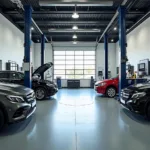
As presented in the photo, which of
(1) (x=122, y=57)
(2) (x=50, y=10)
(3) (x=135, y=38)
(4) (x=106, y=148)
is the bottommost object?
(4) (x=106, y=148)

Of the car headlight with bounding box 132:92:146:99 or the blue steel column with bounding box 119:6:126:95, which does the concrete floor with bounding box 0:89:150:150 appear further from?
the blue steel column with bounding box 119:6:126:95

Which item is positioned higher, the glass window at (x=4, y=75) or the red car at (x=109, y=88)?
the glass window at (x=4, y=75)

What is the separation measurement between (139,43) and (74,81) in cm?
803

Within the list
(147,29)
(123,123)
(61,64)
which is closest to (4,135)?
(123,123)

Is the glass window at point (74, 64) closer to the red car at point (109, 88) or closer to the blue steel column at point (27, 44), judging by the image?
the red car at point (109, 88)

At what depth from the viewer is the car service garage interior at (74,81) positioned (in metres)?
3.89

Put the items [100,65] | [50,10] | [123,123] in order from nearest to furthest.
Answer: [123,123]
[50,10]
[100,65]

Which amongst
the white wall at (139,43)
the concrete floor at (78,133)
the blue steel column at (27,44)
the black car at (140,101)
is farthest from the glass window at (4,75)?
the white wall at (139,43)

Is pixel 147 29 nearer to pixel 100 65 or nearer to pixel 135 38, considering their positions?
pixel 135 38

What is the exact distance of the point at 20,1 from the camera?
790cm

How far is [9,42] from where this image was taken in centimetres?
1199

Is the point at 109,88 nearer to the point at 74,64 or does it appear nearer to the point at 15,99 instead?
the point at 15,99

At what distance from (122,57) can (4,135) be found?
6.13 metres

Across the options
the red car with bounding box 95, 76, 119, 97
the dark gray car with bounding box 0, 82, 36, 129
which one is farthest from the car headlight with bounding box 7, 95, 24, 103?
the red car with bounding box 95, 76, 119, 97
